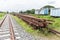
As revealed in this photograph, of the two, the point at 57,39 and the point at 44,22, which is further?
the point at 44,22

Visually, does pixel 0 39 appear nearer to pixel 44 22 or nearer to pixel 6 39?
pixel 6 39

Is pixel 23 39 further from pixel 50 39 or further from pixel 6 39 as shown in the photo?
pixel 50 39

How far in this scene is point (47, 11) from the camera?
6297 cm

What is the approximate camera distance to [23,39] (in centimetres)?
805

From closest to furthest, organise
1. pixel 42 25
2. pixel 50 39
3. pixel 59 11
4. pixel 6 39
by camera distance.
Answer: pixel 6 39 < pixel 50 39 < pixel 42 25 < pixel 59 11

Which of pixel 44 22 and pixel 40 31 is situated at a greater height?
pixel 44 22

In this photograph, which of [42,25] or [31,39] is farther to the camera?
[42,25]

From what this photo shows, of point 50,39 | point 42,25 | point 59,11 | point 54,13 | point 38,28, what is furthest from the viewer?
point 54,13

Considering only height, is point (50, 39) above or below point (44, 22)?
below

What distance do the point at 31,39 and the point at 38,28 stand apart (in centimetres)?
383

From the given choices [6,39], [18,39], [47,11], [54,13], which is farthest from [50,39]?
[47,11]

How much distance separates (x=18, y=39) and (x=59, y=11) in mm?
32038

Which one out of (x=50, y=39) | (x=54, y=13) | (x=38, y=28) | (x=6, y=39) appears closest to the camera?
(x=6, y=39)

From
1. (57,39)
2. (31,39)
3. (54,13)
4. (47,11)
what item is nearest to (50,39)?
(57,39)
